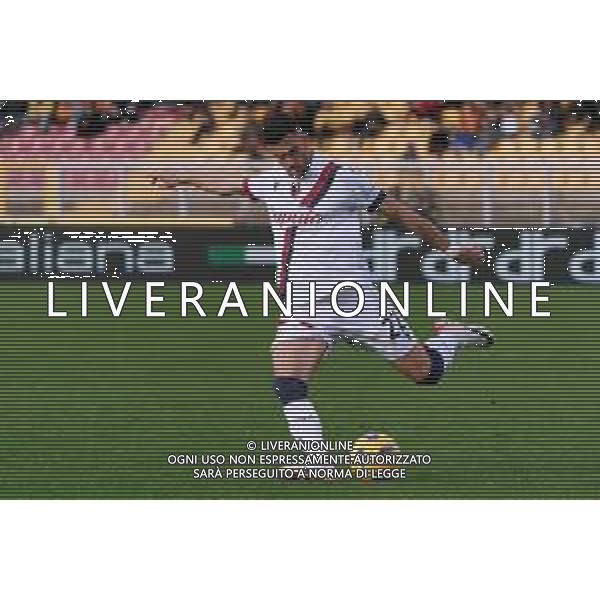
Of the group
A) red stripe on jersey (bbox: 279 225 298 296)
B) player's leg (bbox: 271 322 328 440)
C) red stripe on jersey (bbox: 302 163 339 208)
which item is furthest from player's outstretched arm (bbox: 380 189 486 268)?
player's leg (bbox: 271 322 328 440)

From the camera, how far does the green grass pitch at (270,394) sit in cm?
1248

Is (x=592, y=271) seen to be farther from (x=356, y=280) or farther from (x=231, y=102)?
(x=231, y=102)

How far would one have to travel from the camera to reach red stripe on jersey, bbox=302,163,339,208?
12469 millimetres

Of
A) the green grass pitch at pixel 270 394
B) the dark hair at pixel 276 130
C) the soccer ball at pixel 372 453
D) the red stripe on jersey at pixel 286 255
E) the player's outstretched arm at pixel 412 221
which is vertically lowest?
the soccer ball at pixel 372 453

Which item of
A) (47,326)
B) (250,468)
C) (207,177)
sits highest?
(207,177)

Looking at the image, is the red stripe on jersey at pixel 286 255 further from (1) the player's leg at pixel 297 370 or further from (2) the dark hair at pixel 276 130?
(2) the dark hair at pixel 276 130

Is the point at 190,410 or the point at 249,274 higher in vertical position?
the point at 249,274

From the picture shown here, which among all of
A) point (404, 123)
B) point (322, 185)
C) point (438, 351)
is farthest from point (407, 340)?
point (404, 123)

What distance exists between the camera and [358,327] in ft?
41.0

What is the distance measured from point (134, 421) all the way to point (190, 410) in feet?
1.16

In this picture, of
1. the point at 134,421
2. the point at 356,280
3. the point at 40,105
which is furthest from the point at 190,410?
the point at 40,105

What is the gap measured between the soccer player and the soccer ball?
376 mm

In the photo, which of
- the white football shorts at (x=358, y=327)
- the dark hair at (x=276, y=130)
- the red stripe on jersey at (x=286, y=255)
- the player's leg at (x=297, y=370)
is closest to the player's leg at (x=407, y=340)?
the white football shorts at (x=358, y=327)

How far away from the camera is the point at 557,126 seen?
40.9 feet
